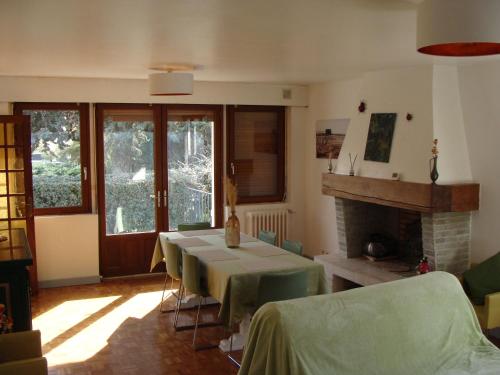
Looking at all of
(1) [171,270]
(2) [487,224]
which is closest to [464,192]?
(2) [487,224]

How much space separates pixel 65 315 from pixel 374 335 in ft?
11.9

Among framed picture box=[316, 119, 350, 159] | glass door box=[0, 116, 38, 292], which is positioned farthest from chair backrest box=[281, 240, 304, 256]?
glass door box=[0, 116, 38, 292]

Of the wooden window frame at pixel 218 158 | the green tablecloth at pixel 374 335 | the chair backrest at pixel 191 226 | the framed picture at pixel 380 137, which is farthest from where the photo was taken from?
the wooden window frame at pixel 218 158

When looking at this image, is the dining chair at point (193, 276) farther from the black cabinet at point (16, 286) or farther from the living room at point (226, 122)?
the black cabinet at point (16, 286)

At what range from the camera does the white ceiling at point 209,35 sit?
9.29ft

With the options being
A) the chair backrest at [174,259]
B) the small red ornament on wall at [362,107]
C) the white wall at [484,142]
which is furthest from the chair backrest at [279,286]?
the small red ornament on wall at [362,107]

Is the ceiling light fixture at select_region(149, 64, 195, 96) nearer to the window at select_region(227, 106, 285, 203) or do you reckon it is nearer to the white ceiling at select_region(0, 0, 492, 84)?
the white ceiling at select_region(0, 0, 492, 84)

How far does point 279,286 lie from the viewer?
414 cm

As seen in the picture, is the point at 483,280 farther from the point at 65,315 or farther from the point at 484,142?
the point at 65,315

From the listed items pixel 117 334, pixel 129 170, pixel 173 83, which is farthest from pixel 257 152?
pixel 117 334

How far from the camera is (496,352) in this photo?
134 inches

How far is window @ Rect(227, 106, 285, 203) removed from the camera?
758 centimetres

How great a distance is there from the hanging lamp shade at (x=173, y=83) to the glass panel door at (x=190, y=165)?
6.31 ft

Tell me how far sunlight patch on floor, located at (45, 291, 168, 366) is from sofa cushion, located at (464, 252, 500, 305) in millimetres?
3080
